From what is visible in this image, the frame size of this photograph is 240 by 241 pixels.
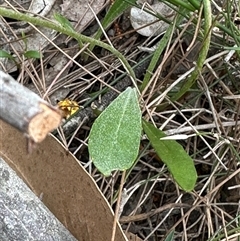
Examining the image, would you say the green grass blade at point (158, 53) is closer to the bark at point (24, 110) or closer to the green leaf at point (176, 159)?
the green leaf at point (176, 159)

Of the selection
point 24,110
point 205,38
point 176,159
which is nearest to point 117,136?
point 176,159

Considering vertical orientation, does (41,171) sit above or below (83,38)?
below

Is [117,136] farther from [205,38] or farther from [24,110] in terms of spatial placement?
[24,110]

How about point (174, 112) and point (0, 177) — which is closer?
point (0, 177)

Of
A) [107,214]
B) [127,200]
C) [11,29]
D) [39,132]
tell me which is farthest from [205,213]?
[39,132]

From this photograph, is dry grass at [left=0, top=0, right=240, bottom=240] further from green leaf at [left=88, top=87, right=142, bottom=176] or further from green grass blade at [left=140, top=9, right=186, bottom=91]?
green leaf at [left=88, top=87, right=142, bottom=176]

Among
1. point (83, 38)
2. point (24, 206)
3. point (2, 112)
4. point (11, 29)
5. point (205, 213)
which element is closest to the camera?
point (2, 112)

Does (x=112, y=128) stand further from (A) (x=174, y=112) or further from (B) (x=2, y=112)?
(B) (x=2, y=112)
